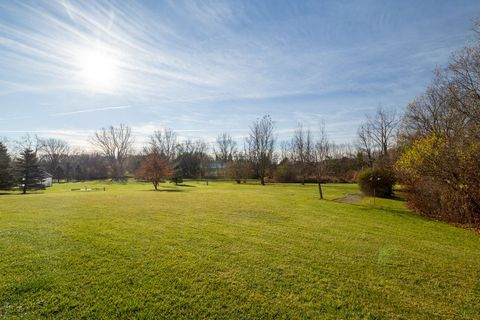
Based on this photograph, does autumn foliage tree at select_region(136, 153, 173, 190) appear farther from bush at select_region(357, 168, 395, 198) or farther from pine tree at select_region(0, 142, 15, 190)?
bush at select_region(357, 168, 395, 198)

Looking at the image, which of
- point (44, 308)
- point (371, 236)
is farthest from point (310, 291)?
point (371, 236)

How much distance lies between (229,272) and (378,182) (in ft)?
63.9

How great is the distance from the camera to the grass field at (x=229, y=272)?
331 centimetres

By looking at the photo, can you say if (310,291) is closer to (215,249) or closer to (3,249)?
(215,249)

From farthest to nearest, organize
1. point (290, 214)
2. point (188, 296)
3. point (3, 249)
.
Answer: point (290, 214) → point (3, 249) → point (188, 296)

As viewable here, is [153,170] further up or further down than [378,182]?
further up

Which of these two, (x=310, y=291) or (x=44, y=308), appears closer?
(x=44, y=308)

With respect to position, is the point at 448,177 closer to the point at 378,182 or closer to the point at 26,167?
the point at 378,182

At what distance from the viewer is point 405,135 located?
2052 centimetres

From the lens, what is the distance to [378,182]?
64.9 ft

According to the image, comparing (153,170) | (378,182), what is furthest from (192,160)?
(378,182)

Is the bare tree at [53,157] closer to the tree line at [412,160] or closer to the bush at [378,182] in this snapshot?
the tree line at [412,160]

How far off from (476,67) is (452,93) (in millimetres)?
1350

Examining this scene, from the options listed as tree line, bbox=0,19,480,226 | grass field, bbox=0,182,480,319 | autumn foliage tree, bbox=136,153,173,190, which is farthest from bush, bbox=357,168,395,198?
autumn foliage tree, bbox=136,153,173,190
